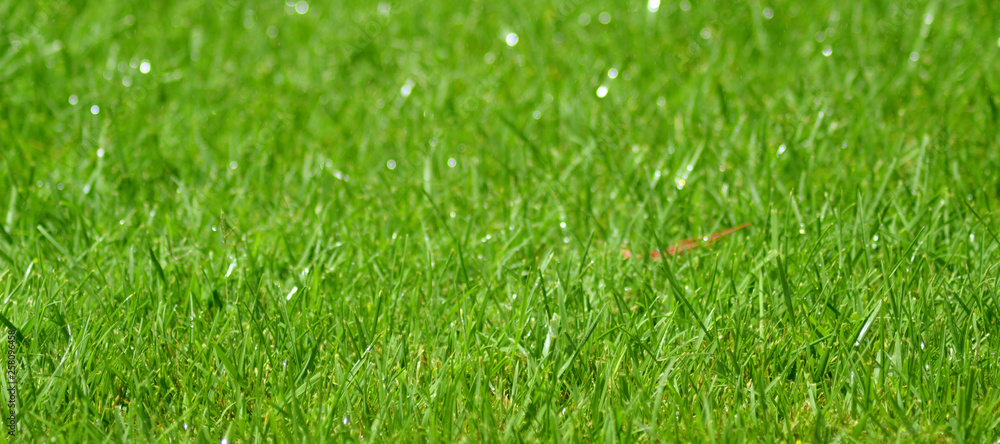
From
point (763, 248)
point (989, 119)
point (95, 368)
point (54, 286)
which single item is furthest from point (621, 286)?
point (989, 119)

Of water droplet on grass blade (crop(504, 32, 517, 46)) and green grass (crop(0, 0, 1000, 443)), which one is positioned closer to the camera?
green grass (crop(0, 0, 1000, 443))

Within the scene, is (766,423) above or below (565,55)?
below

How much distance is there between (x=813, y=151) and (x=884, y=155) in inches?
8.5

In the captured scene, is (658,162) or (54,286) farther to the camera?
(658,162)

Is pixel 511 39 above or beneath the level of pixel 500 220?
above

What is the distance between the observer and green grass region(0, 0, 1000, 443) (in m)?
1.92

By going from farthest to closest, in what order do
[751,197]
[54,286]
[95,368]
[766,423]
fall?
[751,197] < [54,286] < [95,368] < [766,423]

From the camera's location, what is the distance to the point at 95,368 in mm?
1981

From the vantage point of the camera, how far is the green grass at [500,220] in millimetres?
1920

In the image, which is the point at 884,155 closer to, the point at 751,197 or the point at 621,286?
the point at 751,197

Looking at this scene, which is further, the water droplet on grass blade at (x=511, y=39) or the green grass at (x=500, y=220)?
the water droplet on grass blade at (x=511, y=39)

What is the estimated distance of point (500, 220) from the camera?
2789 millimetres

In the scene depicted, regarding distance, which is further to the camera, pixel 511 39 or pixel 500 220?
pixel 511 39

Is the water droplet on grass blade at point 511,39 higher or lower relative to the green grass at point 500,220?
higher
